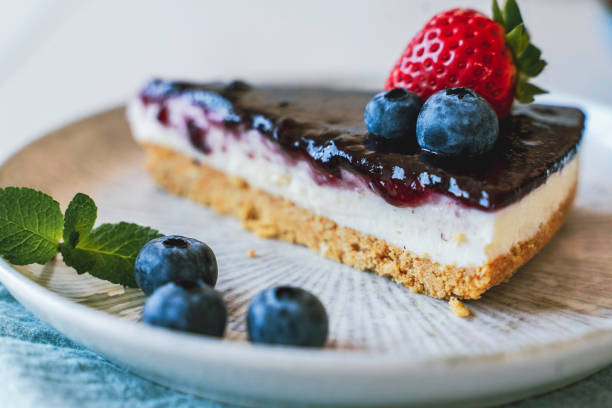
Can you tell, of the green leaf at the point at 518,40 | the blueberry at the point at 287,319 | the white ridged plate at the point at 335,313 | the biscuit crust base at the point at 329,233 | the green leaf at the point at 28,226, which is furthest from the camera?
the green leaf at the point at 518,40

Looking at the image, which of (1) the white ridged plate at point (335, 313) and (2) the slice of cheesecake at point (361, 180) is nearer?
(1) the white ridged plate at point (335, 313)

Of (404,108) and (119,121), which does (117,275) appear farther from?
(119,121)

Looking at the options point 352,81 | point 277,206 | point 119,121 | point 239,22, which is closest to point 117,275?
point 277,206

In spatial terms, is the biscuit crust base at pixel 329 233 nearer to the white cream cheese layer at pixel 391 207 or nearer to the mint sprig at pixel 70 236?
the white cream cheese layer at pixel 391 207

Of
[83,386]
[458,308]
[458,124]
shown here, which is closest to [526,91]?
[458,124]

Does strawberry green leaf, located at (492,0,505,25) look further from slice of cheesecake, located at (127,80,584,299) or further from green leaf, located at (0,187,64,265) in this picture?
green leaf, located at (0,187,64,265)

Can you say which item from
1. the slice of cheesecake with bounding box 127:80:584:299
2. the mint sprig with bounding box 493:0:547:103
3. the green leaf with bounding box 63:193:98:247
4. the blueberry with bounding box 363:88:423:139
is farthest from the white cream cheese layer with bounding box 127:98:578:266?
the green leaf with bounding box 63:193:98:247

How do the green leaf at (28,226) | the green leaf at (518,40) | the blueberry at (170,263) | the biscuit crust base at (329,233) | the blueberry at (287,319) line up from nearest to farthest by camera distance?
the blueberry at (287,319) < the blueberry at (170,263) < the green leaf at (28,226) < the biscuit crust base at (329,233) < the green leaf at (518,40)

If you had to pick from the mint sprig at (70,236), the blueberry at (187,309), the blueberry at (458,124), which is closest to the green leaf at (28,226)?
the mint sprig at (70,236)
